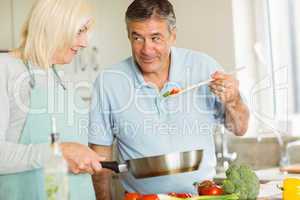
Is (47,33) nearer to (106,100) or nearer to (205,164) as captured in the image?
(106,100)

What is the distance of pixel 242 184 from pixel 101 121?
65cm

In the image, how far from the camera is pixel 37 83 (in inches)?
59.4

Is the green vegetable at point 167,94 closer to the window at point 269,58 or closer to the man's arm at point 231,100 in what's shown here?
the man's arm at point 231,100

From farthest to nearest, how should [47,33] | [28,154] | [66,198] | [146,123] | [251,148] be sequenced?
1. [251,148]
2. [146,123]
3. [47,33]
4. [28,154]
5. [66,198]

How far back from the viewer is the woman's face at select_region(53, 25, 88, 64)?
4.90 ft

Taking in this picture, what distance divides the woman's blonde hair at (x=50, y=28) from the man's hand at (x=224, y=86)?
523 mm

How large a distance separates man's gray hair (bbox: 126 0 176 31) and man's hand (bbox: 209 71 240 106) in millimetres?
270

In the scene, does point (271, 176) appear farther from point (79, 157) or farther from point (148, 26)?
point (79, 157)

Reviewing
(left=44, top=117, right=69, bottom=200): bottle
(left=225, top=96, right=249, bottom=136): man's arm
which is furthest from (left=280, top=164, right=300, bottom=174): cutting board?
(left=44, top=117, right=69, bottom=200): bottle

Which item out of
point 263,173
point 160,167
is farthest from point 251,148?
point 160,167

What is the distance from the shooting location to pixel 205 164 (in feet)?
5.99

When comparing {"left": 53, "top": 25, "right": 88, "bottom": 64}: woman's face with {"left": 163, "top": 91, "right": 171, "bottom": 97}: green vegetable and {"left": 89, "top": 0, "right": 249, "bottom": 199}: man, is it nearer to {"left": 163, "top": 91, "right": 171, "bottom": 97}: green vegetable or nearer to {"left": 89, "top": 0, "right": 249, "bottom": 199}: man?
{"left": 89, "top": 0, "right": 249, "bottom": 199}: man

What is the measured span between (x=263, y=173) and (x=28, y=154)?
1471 millimetres

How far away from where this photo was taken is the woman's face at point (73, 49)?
149 cm
